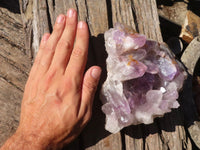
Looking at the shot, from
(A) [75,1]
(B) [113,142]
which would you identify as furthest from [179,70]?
(A) [75,1]

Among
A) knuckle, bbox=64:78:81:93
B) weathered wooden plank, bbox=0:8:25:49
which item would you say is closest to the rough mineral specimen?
knuckle, bbox=64:78:81:93

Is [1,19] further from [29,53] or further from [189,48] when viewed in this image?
[189,48]

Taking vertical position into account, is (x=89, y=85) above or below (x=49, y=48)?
below

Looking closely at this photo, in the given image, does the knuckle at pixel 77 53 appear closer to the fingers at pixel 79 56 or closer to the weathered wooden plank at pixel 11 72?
the fingers at pixel 79 56

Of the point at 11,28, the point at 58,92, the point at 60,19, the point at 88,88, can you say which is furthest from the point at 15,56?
the point at 88,88

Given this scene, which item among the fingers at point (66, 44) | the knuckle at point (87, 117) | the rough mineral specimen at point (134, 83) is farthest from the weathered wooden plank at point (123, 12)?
the knuckle at point (87, 117)

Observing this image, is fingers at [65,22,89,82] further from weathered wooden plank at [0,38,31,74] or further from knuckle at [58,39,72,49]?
weathered wooden plank at [0,38,31,74]

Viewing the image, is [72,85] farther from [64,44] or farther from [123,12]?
[123,12]
